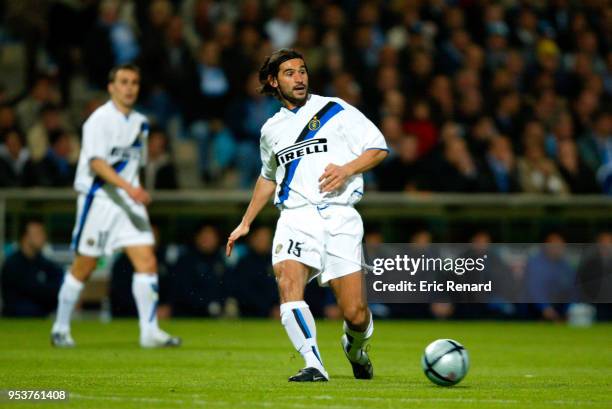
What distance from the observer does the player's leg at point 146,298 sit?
41.7ft

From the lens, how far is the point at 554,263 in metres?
17.3

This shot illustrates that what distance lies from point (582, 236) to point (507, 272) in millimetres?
1660

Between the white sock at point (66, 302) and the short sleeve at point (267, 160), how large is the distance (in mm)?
4157

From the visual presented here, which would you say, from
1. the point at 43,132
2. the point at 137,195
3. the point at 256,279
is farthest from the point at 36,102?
the point at 137,195

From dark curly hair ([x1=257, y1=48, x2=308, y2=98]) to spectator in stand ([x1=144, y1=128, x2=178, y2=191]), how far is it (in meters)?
8.54

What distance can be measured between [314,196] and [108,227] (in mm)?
4301

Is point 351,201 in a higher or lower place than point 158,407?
higher

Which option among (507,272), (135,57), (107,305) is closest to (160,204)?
(107,305)

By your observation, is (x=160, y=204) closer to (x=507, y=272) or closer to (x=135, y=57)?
(x=135, y=57)

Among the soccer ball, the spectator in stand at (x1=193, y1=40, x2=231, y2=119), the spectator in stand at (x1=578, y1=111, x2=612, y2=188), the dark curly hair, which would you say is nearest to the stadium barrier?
the spectator in stand at (x1=193, y1=40, x2=231, y2=119)

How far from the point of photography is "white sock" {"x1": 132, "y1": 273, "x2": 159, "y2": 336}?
41.7ft

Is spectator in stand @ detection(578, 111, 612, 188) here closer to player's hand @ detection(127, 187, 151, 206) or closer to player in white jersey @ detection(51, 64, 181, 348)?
player in white jersey @ detection(51, 64, 181, 348)

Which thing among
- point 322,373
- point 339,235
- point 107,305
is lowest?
point 107,305

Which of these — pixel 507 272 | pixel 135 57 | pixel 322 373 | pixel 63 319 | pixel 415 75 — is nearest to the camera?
pixel 322 373
